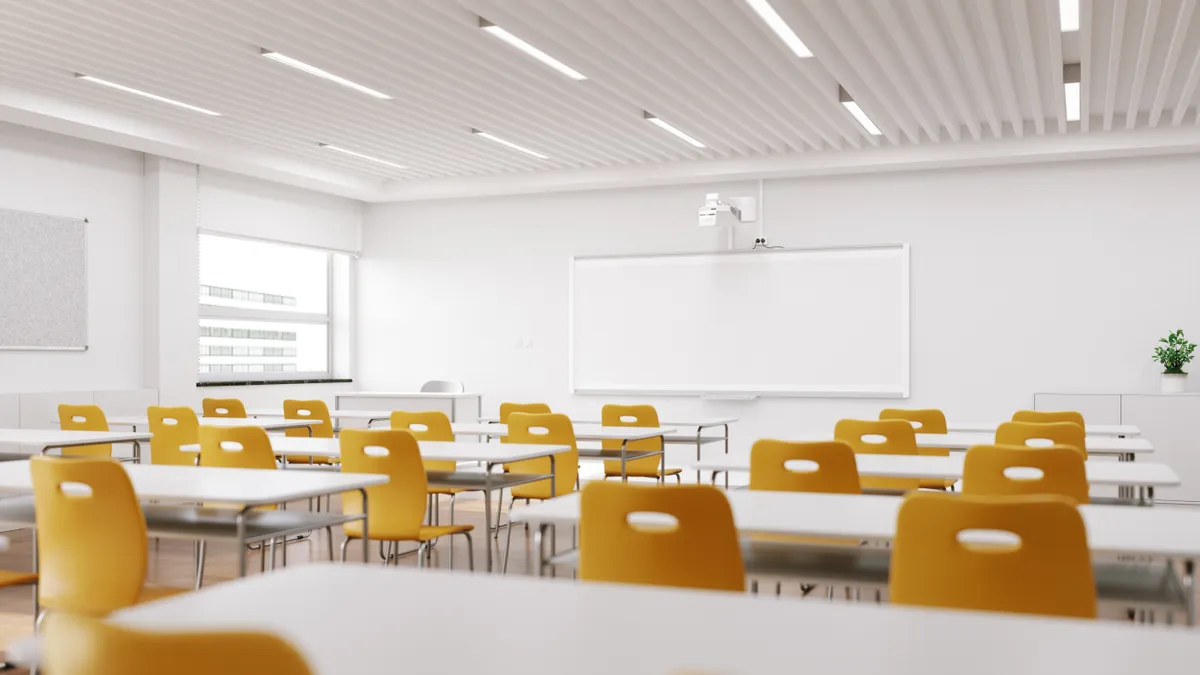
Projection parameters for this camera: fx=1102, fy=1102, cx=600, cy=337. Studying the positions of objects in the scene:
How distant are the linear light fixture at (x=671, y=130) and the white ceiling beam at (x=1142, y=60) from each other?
3.35m

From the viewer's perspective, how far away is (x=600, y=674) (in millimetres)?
1321

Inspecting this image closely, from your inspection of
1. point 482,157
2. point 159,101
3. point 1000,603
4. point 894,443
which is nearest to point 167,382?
point 159,101

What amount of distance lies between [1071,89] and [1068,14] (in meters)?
1.85

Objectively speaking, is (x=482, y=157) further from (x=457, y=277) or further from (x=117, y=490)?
(x=117, y=490)

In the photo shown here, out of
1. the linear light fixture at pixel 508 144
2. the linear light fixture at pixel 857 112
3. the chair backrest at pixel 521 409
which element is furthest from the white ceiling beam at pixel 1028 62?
the linear light fixture at pixel 508 144

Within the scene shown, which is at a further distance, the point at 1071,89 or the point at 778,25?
the point at 1071,89

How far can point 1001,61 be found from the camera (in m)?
6.89

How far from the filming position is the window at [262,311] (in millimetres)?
10453

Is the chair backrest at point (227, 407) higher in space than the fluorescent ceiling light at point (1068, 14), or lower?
lower

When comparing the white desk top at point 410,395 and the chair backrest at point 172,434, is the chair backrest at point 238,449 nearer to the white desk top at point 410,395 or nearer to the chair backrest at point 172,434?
the chair backrest at point 172,434

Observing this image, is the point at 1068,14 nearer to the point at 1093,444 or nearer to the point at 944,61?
the point at 944,61

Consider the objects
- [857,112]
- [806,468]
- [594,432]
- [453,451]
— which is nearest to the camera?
[806,468]

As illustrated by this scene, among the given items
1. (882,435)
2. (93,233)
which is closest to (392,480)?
(882,435)

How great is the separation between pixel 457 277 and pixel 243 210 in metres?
2.35
